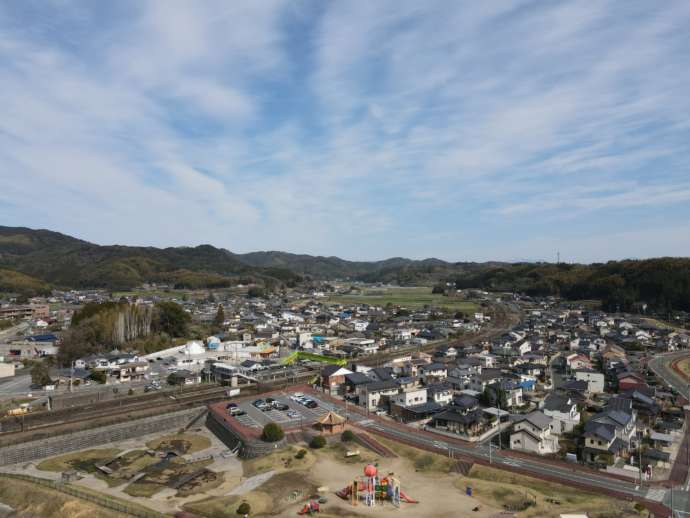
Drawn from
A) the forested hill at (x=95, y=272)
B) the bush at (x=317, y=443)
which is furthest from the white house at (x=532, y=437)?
the forested hill at (x=95, y=272)

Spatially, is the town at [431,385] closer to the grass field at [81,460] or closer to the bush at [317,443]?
the bush at [317,443]

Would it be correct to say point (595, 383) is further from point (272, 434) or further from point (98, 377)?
point (98, 377)

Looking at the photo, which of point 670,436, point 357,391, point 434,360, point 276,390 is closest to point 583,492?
point 670,436

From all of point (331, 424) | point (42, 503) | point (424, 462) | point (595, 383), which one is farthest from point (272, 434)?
point (595, 383)

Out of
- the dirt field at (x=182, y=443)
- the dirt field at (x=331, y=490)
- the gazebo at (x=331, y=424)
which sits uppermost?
the gazebo at (x=331, y=424)

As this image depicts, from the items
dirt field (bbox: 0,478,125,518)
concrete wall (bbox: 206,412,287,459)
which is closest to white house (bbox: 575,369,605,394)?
concrete wall (bbox: 206,412,287,459)

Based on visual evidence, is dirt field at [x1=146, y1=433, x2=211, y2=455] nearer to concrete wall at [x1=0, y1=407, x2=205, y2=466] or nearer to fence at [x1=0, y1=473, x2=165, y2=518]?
concrete wall at [x1=0, y1=407, x2=205, y2=466]
